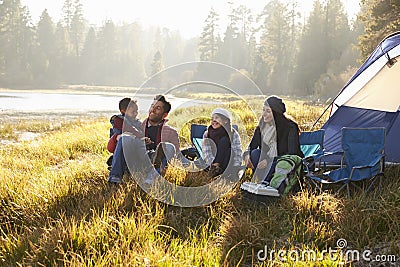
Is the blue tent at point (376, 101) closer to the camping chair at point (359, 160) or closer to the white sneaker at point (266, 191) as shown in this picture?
the camping chair at point (359, 160)

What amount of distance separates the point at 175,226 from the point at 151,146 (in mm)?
1307

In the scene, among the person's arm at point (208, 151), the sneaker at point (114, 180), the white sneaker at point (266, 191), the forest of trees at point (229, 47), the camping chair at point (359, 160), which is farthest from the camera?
the forest of trees at point (229, 47)

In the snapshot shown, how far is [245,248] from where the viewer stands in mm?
2490

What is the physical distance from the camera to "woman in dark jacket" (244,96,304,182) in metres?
3.72

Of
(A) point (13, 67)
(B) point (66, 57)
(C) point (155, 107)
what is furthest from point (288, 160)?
(B) point (66, 57)

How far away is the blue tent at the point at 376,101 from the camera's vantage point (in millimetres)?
4316

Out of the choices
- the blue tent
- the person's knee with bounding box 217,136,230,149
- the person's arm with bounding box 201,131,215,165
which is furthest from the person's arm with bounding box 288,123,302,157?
the blue tent

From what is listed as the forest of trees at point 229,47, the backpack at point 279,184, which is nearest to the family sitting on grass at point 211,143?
the backpack at point 279,184

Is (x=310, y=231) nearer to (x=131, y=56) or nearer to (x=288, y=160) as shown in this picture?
(x=288, y=160)

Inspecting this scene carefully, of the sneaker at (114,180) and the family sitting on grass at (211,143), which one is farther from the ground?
the family sitting on grass at (211,143)

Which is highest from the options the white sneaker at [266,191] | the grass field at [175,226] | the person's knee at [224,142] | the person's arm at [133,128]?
the person's arm at [133,128]

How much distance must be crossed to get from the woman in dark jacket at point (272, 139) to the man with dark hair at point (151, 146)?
83cm

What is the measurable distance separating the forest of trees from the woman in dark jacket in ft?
31.5

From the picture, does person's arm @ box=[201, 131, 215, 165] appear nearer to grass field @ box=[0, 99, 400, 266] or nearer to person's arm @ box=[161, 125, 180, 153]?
person's arm @ box=[161, 125, 180, 153]
